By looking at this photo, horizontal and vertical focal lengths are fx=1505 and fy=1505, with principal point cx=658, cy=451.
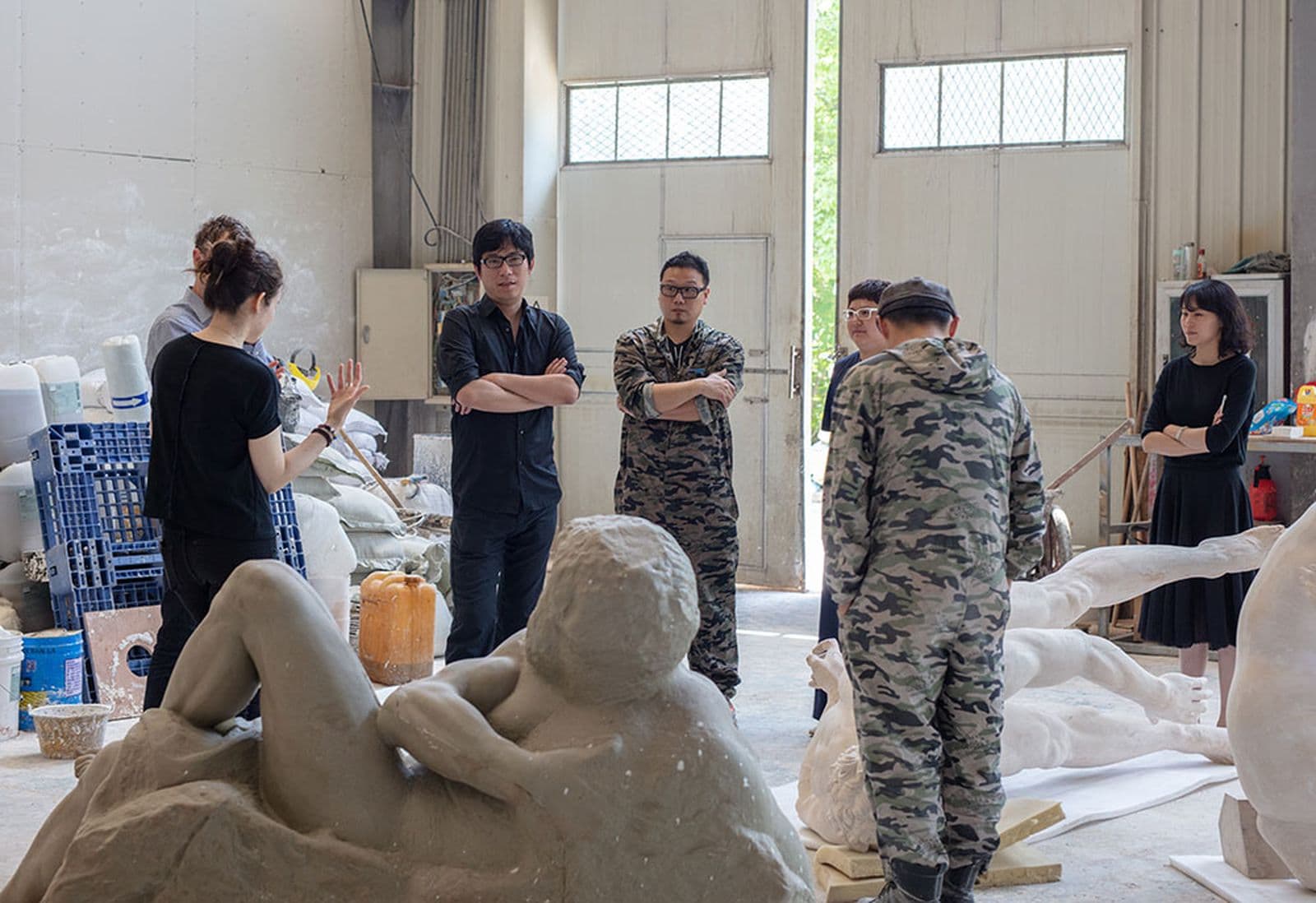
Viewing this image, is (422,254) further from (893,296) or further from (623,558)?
(623,558)

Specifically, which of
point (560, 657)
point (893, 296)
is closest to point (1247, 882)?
point (893, 296)

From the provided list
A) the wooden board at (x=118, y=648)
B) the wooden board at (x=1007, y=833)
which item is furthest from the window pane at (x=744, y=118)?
the wooden board at (x=1007, y=833)

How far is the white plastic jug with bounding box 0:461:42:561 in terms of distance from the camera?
6.37 m

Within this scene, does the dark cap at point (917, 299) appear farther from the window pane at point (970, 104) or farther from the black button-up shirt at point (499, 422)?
the window pane at point (970, 104)

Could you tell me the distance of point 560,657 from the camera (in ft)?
8.42

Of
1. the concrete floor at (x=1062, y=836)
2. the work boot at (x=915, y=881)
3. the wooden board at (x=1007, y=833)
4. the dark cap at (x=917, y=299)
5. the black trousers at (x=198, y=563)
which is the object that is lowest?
the concrete floor at (x=1062, y=836)

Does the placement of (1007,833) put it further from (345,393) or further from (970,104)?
(970,104)

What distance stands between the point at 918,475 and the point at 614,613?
1297mm

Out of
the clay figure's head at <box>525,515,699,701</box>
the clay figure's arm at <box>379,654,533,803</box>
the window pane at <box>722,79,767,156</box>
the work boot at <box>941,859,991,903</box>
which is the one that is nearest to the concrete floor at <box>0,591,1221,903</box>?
the work boot at <box>941,859,991,903</box>

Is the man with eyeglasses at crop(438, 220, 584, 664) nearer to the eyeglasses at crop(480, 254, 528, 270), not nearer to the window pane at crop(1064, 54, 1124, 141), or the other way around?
the eyeglasses at crop(480, 254, 528, 270)

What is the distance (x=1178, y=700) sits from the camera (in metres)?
5.12

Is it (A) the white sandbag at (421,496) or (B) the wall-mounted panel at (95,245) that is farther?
(A) the white sandbag at (421,496)

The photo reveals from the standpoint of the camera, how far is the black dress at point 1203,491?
5.52 metres

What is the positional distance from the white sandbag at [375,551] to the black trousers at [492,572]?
218 cm
